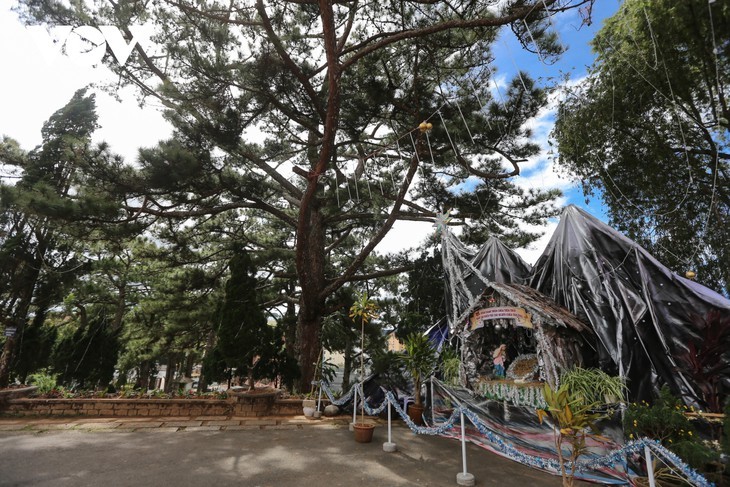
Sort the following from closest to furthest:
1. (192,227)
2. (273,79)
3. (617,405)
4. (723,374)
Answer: (723,374) → (617,405) → (273,79) → (192,227)

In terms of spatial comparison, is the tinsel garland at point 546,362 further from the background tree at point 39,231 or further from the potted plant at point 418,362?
the background tree at point 39,231

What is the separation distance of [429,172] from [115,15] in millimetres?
7940

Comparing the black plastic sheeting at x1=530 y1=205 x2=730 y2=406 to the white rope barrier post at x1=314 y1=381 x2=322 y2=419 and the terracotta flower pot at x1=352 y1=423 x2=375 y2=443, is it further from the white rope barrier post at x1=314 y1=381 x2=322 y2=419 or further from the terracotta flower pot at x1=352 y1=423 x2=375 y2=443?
the white rope barrier post at x1=314 y1=381 x2=322 y2=419

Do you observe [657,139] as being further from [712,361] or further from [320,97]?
[320,97]

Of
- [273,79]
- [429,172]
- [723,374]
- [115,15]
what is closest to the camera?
[723,374]

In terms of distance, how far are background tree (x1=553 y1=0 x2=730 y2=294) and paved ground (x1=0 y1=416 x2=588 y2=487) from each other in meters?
6.19

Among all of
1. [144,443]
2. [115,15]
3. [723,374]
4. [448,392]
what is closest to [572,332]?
[723,374]

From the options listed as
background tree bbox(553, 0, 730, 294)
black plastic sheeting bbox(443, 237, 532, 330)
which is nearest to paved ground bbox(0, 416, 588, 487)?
black plastic sheeting bbox(443, 237, 532, 330)

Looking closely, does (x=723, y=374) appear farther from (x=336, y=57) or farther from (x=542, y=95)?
(x=336, y=57)

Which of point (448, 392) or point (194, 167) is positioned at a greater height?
point (194, 167)

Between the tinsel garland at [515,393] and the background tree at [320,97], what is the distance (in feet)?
13.3

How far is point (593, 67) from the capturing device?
7.59 m

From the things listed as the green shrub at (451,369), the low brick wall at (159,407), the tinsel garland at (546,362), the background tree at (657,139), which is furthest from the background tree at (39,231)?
the background tree at (657,139)

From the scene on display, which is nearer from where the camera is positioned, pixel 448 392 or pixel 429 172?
pixel 448 392
